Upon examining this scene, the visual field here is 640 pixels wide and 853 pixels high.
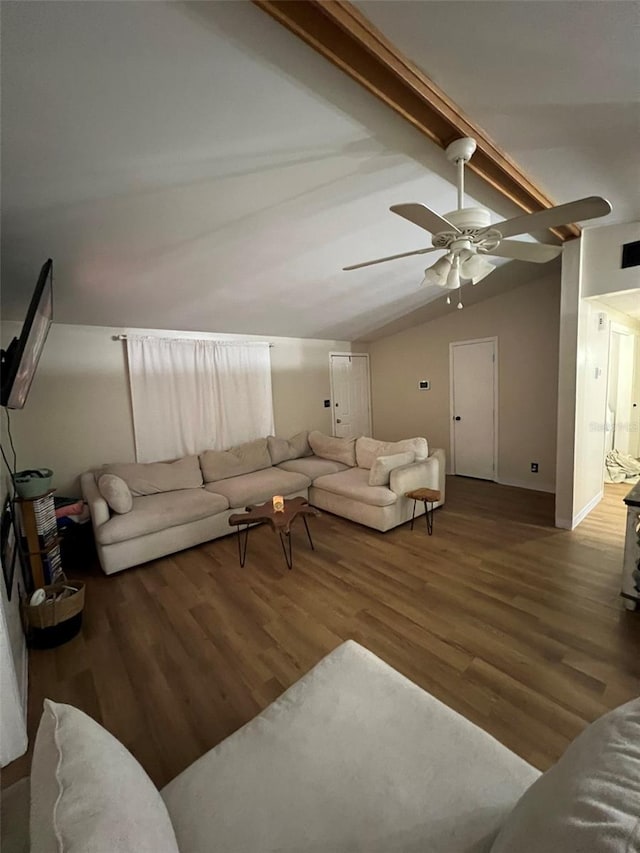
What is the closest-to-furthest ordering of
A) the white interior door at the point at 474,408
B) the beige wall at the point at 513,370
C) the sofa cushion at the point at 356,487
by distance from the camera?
1. the sofa cushion at the point at 356,487
2. the beige wall at the point at 513,370
3. the white interior door at the point at 474,408

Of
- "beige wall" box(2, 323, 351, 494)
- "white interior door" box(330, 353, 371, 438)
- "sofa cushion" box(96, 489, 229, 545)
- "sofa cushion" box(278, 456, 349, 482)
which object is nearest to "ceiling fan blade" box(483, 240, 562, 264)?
"sofa cushion" box(278, 456, 349, 482)

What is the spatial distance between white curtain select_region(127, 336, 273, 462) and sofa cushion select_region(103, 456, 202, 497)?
0.39m

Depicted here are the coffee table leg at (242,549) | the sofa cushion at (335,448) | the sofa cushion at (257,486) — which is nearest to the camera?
the coffee table leg at (242,549)

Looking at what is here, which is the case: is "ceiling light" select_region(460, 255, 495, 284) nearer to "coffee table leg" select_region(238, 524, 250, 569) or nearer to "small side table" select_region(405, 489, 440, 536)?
"small side table" select_region(405, 489, 440, 536)

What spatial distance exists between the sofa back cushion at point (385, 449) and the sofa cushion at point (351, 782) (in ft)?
8.97

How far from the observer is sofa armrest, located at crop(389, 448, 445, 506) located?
344 cm

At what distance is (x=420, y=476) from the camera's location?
3629 millimetres

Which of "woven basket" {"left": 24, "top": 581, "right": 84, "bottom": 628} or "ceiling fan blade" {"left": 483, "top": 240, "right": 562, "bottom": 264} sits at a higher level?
"ceiling fan blade" {"left": 483, "top": 240, "right": 562, "bottom": 264}

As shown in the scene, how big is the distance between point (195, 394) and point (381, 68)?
3.63 metres

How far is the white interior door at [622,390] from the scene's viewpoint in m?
4.62

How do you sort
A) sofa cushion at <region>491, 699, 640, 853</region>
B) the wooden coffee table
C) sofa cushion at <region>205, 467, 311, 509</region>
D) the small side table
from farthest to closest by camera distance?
1. sofa cushion at <region>205, 467, 311, 509</region>
2. the small side table
3. the wooden coffee table
4. sofa cushion at <region>491, 699, 640, 853</region>

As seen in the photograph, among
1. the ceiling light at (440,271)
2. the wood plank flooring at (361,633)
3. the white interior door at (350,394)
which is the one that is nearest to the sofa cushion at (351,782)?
the wood plank flooring at (361,633)

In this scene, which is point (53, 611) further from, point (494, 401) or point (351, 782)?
point (494, 401)

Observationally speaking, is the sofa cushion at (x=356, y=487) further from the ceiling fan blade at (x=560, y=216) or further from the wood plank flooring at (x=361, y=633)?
the ceiling fan blade at (x=560, y=216)
